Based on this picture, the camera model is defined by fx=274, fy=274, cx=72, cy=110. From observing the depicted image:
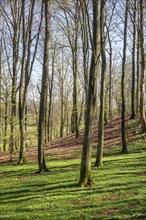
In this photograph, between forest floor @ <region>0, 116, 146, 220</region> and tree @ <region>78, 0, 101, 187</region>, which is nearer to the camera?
forest floor @ <region>0, 116, 146, 220</region>

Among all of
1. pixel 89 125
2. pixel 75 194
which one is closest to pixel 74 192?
pixel 75 194

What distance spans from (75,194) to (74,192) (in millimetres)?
175

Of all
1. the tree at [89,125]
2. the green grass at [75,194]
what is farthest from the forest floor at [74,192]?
the tree at [89,125]

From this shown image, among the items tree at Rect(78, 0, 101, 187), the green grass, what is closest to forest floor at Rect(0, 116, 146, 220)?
the green grass

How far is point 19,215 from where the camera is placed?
7.18 metres

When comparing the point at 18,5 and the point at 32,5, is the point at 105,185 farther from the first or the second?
the point at 18,5

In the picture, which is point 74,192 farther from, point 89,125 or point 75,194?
point 89,125

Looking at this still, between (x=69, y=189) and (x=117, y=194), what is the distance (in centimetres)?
163

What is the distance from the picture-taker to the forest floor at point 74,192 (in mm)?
7039

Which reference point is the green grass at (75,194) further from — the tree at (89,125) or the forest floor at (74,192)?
the tree at (89,125)

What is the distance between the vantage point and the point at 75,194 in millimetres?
8469

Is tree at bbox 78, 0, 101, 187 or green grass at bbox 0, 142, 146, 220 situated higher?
tree at bbox 78, 0, 101, 187

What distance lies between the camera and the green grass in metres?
7.05

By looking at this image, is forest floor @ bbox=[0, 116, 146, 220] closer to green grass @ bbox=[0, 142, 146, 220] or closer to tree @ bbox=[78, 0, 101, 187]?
green grass @ bbox=[0, 142, 146, 220]
